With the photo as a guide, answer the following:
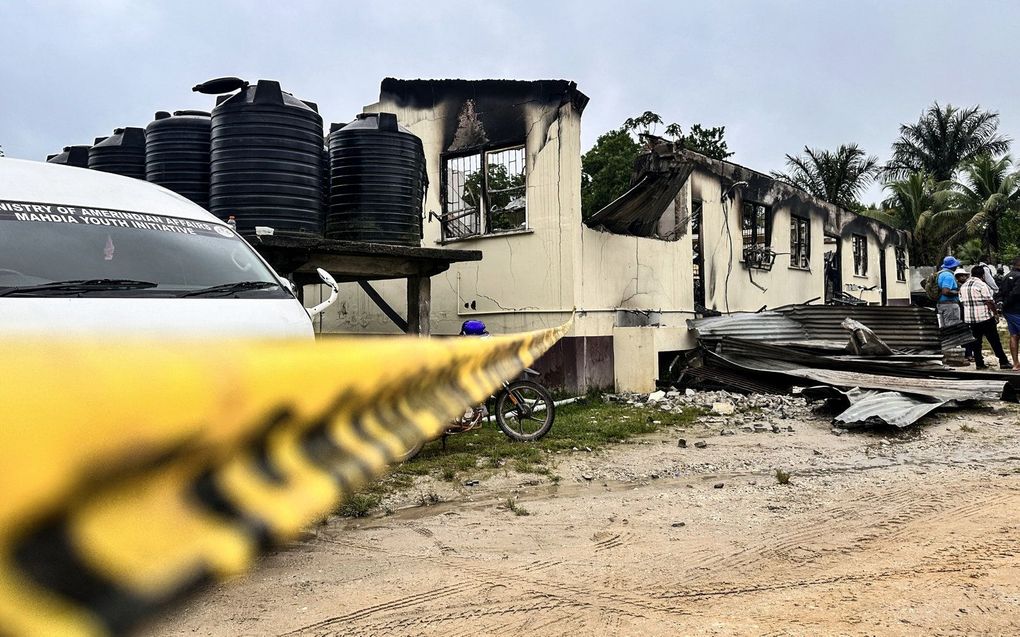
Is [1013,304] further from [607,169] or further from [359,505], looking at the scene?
[607,169]

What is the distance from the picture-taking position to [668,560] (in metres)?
3.74

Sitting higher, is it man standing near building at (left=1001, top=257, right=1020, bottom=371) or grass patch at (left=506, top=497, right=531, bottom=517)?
man standing near building at (left=1001, top=257, right=1020, bottom=371)

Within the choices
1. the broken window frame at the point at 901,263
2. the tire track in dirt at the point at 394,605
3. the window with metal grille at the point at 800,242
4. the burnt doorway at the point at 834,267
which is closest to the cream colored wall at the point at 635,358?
the tire track in dirt at the point at 394,605

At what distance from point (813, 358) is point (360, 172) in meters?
6.75

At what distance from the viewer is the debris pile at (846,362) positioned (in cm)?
846

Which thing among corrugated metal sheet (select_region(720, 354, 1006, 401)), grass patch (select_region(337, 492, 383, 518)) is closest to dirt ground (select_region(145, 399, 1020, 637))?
grass patch (select_region(337, 492, 383, 518))

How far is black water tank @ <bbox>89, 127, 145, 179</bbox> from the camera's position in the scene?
8.70 m

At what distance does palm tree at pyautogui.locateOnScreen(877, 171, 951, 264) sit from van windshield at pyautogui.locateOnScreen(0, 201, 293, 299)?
40.1 metres

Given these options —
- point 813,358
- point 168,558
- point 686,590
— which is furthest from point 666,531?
point 813,358

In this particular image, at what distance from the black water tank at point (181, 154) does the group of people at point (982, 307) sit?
1114 centimetres

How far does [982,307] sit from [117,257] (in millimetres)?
12226

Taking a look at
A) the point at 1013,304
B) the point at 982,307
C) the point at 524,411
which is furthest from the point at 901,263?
the point at 524,411

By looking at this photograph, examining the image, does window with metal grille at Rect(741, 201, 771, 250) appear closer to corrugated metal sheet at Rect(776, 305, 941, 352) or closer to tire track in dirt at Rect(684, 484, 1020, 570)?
corrugated metal sheet at Rect(776, 305, 941, 352)

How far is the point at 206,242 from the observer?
430cm
